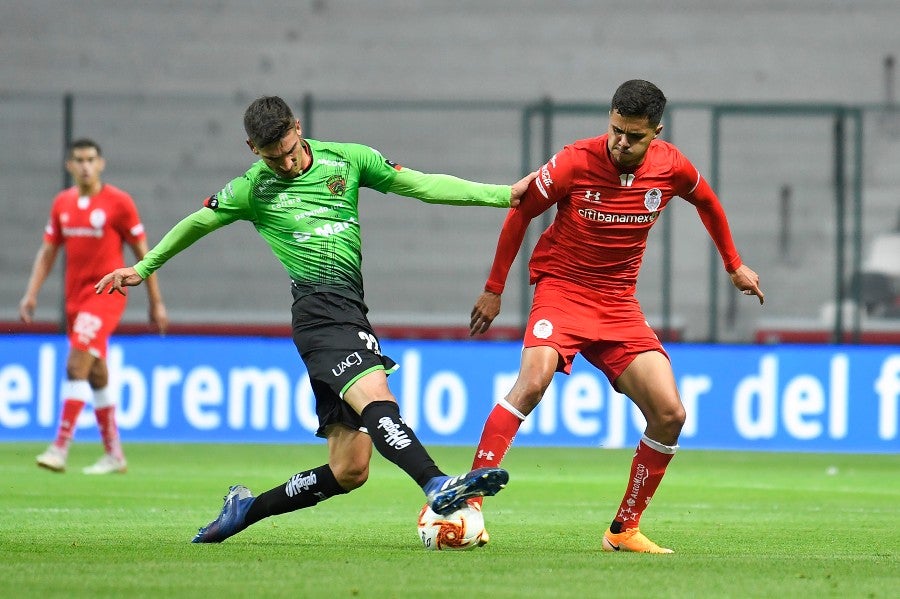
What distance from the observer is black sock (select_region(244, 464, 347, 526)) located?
6754mm

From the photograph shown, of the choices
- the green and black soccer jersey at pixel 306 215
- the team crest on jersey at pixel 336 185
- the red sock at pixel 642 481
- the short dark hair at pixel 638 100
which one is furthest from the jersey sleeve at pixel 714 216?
the team crest on jersey at pixel 336 185

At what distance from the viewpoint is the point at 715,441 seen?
14062 mm

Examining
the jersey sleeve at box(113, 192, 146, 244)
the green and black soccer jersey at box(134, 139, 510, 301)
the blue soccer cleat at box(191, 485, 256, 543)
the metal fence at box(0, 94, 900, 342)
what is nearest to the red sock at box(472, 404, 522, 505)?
the green and black soccer jersey at box(134, 139, 510, 301)

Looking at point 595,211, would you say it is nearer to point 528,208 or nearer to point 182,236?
point 528,208

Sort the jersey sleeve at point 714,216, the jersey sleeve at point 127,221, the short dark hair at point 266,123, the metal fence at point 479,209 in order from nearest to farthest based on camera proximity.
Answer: the short dark hair at point 266,123 < the jersey sleeve at point 714,216 < the jersey sleeve at point 127,221 < the metal fence at point 479,209

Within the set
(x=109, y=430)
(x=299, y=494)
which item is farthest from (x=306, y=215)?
(x=109, y=430)

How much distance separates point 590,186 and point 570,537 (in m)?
1.70

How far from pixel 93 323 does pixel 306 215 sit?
16.9ft

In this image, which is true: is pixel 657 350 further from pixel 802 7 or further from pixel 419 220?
pixel 802 7

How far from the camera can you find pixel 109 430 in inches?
456

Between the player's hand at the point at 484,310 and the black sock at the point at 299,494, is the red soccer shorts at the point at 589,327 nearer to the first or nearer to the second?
the player's hand at the point at 484,310

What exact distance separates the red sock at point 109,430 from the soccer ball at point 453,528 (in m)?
5.51

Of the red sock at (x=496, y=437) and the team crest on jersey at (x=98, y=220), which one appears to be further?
the team crest on jersey at (x=98, y=220)

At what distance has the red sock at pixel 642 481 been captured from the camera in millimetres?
6918
